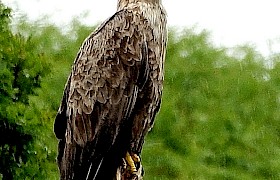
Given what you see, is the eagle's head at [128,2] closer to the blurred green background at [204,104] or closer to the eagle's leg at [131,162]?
the eagle's leg at [131,162]

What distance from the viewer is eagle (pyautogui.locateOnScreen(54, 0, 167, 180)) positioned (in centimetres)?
434

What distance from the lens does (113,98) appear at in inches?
176

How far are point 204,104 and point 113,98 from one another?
303 inches

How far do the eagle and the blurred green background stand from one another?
15.1 ft

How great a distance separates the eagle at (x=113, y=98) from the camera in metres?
4.34

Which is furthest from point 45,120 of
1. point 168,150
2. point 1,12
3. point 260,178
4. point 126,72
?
point 260,178

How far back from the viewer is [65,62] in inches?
455

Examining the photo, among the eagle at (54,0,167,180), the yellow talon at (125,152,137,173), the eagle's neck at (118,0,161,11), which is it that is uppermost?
the eagle's neck at (118,0,161,11)

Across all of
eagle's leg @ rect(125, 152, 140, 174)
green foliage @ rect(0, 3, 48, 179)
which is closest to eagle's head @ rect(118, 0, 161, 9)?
eagle's leg @ rect(125, 152, 140, 174)

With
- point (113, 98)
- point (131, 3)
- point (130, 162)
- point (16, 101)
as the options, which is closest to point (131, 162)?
→ point (130, 162)

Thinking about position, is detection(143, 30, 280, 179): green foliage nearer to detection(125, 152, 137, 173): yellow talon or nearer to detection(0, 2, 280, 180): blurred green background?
detection(0, 2, 280, 180): blurred green background

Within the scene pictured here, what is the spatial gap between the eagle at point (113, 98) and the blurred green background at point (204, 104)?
461cm

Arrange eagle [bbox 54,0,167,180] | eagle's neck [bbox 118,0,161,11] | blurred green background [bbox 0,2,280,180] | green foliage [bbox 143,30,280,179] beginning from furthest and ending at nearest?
green foliage [bbox 143,30,280,179] < blurred green background [bbox 0,2,280,180] < eagle's neck [bbox 118,0,161,11] < eagle [bbox 54,0,167,180]

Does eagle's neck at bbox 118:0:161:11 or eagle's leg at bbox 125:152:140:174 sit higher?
eagle's neck at bbox 118:0:161:11
